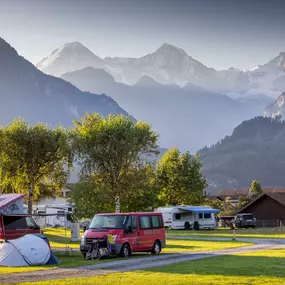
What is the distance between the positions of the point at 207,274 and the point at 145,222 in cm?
1177

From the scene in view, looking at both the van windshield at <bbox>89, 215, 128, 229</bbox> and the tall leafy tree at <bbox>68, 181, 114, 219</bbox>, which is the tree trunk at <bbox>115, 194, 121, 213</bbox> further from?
the van windshield at <bbox>89, 215, 128, 229</bbox>

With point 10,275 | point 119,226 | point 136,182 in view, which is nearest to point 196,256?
point 119,226

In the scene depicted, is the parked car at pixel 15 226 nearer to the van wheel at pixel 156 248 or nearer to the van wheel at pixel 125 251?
the van wheel at pixel 125 251

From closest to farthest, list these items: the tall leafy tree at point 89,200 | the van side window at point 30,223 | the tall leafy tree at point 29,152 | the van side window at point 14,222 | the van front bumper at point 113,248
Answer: the van front bumper at point 113,248
the van side window at point 14,222
the van side window at point 30,223
the tall leafy tree at point 29,152
the tall leafy tree at point 89,200

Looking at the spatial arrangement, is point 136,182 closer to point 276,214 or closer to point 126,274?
point 276,214

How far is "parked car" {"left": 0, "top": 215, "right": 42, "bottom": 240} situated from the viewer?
3403 centimetres

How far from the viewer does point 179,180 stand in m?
99.2

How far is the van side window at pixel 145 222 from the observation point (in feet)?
112

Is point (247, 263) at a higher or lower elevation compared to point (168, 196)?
lower

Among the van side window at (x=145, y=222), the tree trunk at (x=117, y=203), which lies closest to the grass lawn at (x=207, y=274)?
the van side window at (x=145, y=222)

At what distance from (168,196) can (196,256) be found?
6807 cm

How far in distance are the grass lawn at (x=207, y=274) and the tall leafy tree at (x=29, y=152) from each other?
1667 inches

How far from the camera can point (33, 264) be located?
28172 millimetres

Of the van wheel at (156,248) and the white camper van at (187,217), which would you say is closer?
the van wheel at (156,248)
